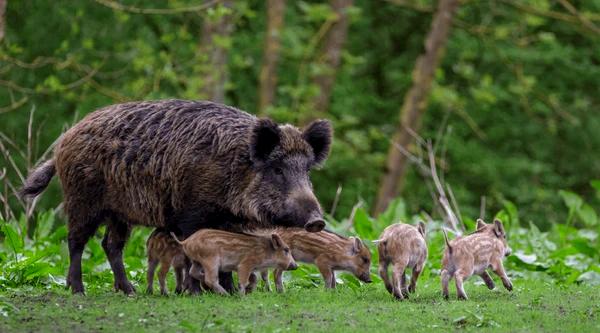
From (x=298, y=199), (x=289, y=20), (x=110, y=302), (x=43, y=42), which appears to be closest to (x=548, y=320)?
(x=298, y=199)

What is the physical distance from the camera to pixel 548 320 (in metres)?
9.96

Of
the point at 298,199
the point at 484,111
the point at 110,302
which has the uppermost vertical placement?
the point at 298,199

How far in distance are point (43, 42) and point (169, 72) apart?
6.91 metres

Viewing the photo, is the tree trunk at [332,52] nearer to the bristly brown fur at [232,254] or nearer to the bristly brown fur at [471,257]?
the bristly brown fur at [471,257]

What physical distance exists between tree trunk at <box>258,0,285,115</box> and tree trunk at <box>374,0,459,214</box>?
3.30 metres

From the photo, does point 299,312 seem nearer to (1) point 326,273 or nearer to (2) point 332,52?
(1) point 326,273

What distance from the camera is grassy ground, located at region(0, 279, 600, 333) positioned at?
9297mm

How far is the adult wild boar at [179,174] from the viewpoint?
11477 mm

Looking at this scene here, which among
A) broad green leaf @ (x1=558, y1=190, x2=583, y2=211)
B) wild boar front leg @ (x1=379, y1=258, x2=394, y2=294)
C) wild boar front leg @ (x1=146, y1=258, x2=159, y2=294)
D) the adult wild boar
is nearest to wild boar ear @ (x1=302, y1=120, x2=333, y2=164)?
the adult wild boar

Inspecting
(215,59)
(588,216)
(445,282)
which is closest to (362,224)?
(588,216)

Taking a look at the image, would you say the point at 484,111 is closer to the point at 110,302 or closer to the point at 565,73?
the point at 565,73

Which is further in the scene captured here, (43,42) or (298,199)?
(43,42)

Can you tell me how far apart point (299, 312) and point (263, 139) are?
2.21m

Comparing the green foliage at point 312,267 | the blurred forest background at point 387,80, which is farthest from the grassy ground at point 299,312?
the blurred forest background at point 387,80
